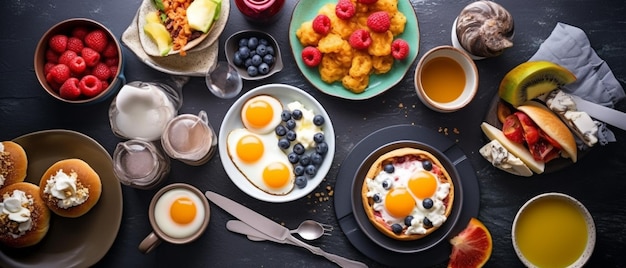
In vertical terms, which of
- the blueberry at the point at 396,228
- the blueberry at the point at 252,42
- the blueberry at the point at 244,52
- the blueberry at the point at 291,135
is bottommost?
the blueberry at the point at 396,228

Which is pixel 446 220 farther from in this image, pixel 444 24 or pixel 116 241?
pixel 116 241

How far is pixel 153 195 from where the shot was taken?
2.82 m

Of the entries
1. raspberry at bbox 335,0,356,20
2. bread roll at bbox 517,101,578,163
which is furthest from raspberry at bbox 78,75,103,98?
bread roll at bbox 517,101,578,163

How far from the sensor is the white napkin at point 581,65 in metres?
2.78

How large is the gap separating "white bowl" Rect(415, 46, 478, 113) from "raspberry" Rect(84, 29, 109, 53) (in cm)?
135

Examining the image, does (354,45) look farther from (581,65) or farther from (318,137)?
(581,65)

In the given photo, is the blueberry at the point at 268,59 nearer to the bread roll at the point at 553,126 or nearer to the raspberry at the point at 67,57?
the raspberry at the point at 67,57

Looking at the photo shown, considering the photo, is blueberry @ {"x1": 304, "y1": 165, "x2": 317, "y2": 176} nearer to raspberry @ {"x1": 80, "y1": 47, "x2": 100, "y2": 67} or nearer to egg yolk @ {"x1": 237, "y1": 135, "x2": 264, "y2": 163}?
egg yolk @ {"x1": 237, "y1": 135, "x2": 264, "y2": 163}

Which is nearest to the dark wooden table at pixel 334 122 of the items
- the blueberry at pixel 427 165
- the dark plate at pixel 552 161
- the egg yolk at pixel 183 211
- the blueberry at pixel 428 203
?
the dark plate at pixel 552 161

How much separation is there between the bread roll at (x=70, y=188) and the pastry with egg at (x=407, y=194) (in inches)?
45.6

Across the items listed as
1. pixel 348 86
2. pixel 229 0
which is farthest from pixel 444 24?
pixel 229 0

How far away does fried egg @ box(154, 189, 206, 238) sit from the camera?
268cm

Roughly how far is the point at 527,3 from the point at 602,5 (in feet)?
1.14

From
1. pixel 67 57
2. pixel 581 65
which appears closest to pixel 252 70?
pixel 67 57
